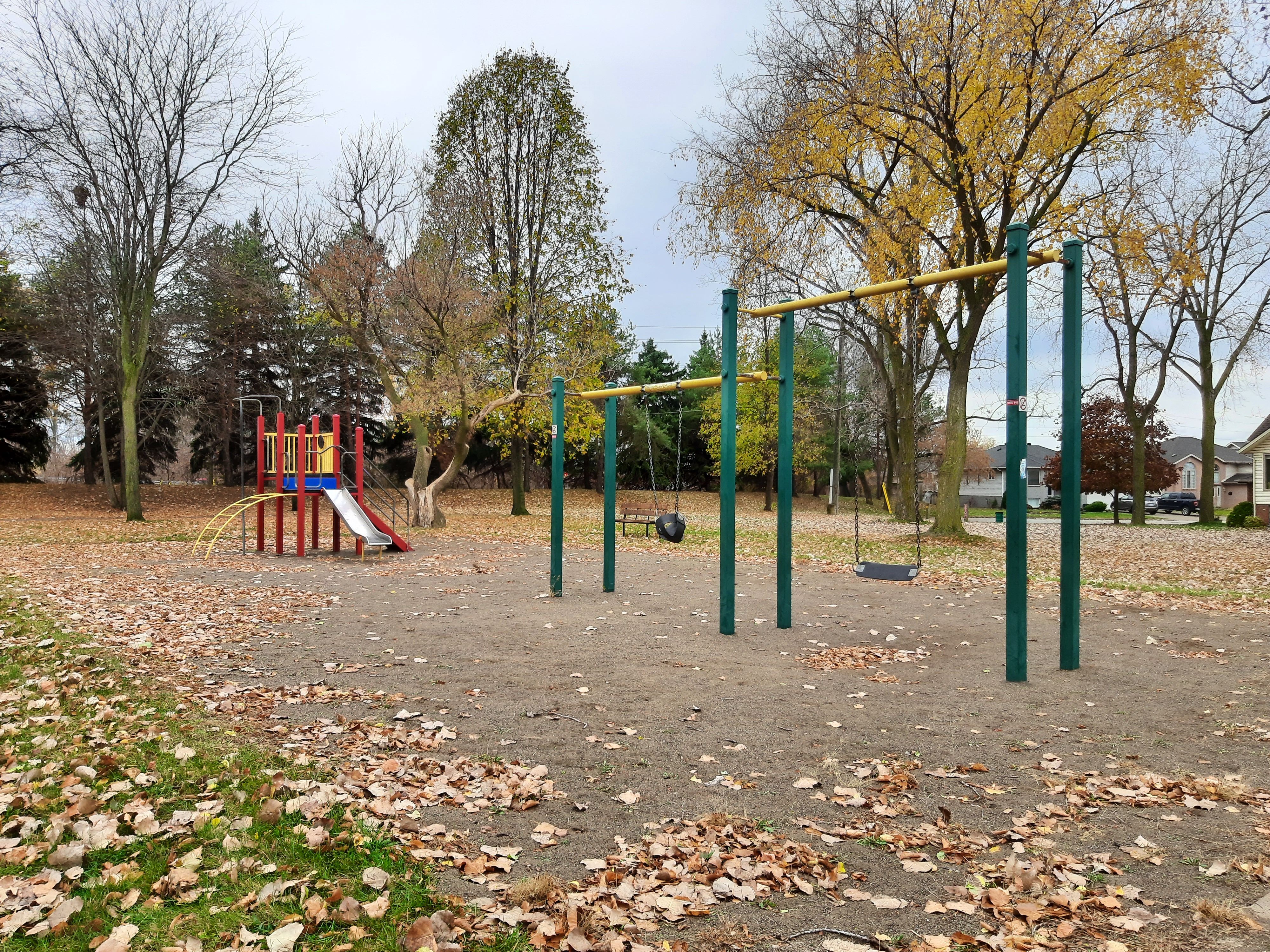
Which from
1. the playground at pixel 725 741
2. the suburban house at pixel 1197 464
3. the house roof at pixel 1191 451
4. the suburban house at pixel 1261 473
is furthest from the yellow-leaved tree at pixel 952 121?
the house roof at pixel 1191 451

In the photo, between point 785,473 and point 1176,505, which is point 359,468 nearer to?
point 785,473

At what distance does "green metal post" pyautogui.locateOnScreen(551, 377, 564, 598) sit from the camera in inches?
389

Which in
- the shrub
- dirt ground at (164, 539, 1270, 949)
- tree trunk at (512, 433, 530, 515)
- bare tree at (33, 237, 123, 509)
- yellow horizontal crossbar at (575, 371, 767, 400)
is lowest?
dirt ground at (164, 539, 1270, 949)

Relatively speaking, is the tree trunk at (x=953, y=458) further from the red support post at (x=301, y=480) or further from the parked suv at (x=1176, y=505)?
the parked suv at (x=1176, y=505)

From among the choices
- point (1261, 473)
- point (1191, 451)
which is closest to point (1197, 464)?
point (1191, 451)

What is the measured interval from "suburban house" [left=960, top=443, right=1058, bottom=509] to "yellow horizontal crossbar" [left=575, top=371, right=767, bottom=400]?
6018 cm

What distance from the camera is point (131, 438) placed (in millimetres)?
21578

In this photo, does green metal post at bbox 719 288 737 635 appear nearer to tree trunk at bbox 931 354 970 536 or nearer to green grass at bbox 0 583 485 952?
green grass at bbox 0 583 485 952

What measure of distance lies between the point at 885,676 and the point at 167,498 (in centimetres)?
3092

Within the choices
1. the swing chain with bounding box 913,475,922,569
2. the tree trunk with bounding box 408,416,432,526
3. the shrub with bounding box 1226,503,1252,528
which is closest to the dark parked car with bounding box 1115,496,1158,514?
the shrub with bounding box 1226,503,1252,528

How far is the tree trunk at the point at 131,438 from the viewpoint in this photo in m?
21.5

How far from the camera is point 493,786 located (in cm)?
379

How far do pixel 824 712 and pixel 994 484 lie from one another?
259ft

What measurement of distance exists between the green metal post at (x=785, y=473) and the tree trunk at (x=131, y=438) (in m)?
19.6
